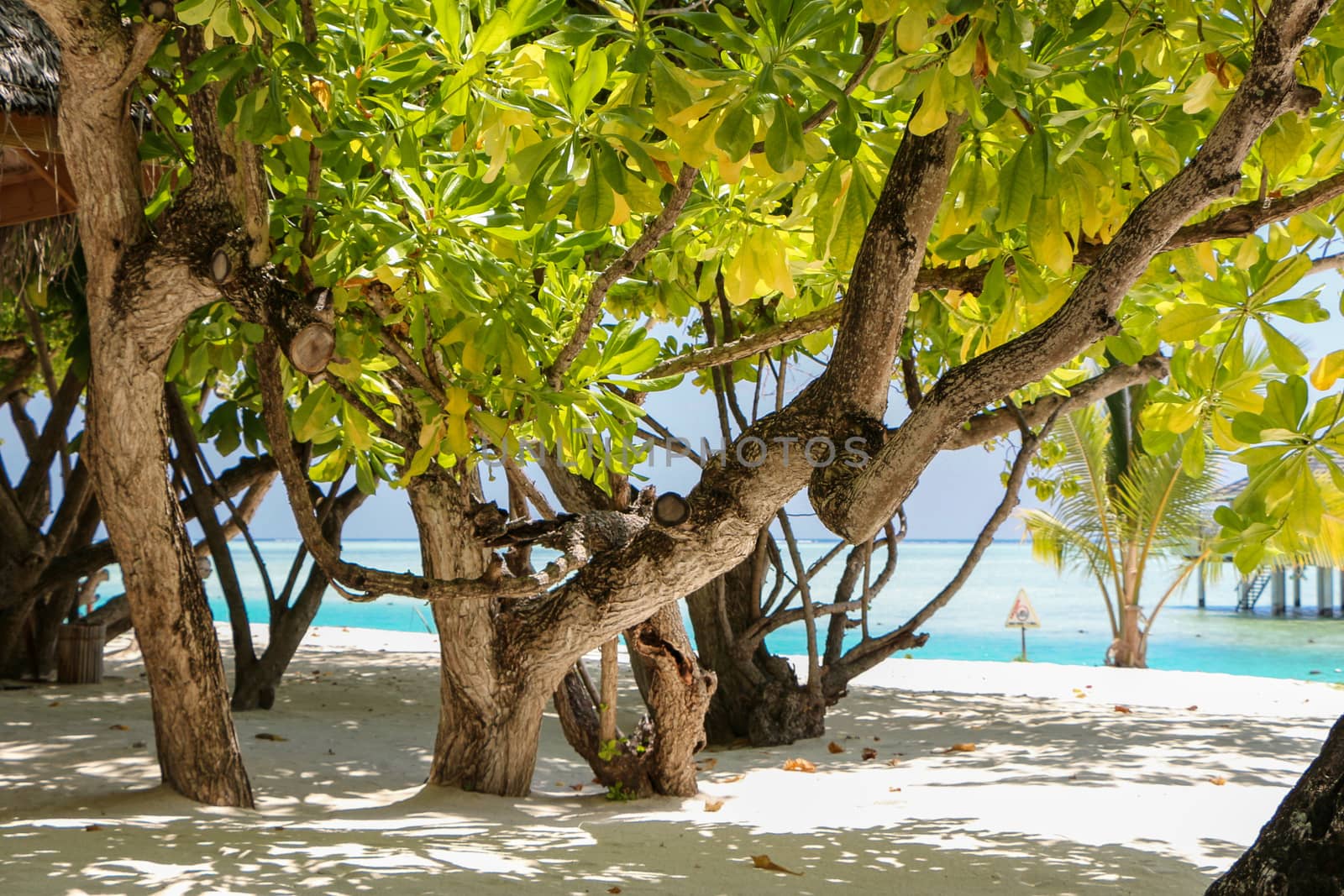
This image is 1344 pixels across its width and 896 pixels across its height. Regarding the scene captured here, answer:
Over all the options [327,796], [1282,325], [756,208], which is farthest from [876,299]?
[1282,325]

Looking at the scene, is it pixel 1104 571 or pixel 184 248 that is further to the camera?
pixel 1104 571

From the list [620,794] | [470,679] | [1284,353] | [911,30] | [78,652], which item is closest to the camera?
[911,30]

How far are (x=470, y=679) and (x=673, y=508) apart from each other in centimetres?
104

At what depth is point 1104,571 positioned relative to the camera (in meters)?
12.3

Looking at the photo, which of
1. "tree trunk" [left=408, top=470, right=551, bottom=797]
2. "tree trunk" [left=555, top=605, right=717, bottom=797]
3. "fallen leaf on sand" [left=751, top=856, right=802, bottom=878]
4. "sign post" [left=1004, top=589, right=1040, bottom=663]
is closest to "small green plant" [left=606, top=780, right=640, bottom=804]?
"tree trunk" [left=555, top=605, right=717, bottom=797]

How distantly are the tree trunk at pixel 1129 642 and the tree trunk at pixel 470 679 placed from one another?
8.83 m

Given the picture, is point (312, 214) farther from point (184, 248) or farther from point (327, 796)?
point (327, 796)

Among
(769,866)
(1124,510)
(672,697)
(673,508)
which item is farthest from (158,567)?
A: (1124,510)

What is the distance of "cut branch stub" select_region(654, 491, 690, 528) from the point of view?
2973mm

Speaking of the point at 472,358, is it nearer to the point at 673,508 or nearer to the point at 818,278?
the point at 673,508

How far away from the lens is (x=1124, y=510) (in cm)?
1095

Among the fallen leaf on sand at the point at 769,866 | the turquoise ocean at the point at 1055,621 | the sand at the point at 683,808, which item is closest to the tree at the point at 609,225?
the sand at the point at 683,808

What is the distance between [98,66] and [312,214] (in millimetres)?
732

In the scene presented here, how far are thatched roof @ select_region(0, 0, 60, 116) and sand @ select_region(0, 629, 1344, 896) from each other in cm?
238
